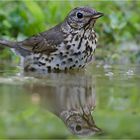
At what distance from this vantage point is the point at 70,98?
4.69 meters

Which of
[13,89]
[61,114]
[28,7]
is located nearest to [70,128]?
[61,114]

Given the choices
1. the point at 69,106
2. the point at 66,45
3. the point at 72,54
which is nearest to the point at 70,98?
the point at 69,106

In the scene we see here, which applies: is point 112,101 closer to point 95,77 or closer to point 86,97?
point 86,97

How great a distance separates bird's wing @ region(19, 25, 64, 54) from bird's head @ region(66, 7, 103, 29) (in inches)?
7.0

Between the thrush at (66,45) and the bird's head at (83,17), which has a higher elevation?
the bird's head at (83,17)

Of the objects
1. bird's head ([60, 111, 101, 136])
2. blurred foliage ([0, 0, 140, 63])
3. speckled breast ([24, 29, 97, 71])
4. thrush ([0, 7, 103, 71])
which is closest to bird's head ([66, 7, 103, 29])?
thrush ([0, 7, 103, 71])

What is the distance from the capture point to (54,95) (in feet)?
15.8

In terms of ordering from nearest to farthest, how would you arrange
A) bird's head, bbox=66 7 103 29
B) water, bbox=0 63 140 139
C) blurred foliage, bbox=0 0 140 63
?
1. water, bbox=0 63 140 139
2. bird's head, bbox=66 7 103 29
3. blurred foliage, bbox=0 0 140 63

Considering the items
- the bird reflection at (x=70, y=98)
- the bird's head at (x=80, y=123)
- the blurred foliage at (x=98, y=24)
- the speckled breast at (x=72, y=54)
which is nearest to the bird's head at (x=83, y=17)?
the speckled breast at (x=72, y=54)

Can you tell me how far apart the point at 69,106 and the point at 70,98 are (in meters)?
0.35

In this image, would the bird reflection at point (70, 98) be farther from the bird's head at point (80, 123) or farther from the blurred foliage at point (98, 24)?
the blurred foliage at point (98, 24)

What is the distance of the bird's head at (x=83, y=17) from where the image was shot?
7.18 meters

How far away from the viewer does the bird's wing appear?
23.7ft

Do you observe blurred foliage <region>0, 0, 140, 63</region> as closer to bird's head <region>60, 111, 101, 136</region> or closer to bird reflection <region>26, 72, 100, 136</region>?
bird reflection <region>26, 72, 100, 136</region>
